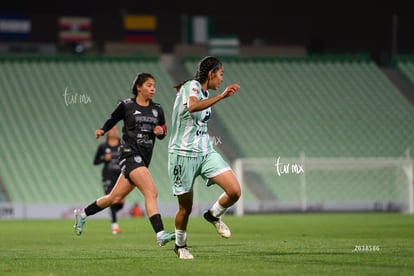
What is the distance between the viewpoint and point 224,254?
11367mm

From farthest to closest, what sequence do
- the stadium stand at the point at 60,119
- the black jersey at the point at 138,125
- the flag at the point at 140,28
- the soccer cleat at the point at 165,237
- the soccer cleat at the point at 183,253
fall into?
the flag at the point at 140,28
the stadium stand at the point at 60,119
the black jersey at the point at 138,125
the soccer cleat at the point at 165,237
the soccer cleat at the point at 183,253

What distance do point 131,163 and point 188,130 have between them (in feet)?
7.07

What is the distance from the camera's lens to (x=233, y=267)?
9.45 meters

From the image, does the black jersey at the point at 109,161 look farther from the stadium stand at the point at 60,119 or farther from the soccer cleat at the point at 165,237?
the stadium stand at the point at 60,119

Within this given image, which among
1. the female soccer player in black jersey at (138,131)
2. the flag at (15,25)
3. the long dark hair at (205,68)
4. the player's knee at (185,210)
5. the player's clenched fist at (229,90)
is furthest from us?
the flag at (15,25)

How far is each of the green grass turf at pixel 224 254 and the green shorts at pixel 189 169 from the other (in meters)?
0.83

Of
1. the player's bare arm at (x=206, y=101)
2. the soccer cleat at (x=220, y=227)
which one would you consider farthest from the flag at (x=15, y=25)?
the player's bare arm at (x=206, y=101)

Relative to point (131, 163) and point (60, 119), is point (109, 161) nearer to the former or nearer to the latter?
point (131, 163)

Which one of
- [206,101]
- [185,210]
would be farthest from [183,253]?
[206,101]

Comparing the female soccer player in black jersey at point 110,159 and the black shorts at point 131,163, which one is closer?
the black shorts at point 131,163

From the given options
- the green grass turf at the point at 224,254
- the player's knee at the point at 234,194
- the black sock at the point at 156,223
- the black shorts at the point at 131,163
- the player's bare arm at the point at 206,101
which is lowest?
the green grass turf at the point at 224,254

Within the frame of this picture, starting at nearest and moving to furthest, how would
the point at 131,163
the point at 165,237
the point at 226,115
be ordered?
the point at 165,237
the point at 131,163
the point at 226,115

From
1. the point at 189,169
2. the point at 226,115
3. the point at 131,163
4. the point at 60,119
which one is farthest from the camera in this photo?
the point at 226,115

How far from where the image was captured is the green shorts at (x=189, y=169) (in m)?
10.8
